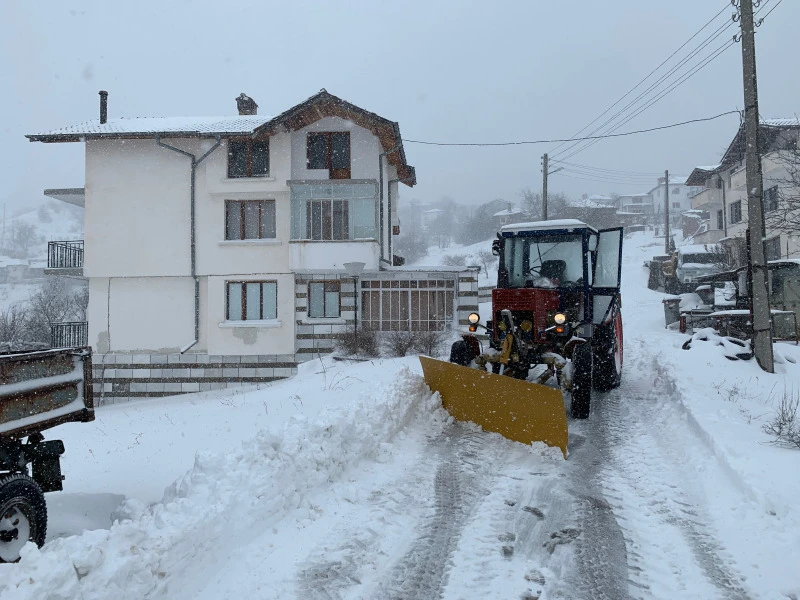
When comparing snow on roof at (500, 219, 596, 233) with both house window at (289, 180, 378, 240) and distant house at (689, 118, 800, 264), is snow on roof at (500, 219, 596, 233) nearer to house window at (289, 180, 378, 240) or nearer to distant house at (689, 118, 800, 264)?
house window at (289, 180, 378, 240)

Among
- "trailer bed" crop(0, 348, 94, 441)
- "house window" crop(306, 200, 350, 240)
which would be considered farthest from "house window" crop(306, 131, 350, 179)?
"trailer bed" crop(0, 348, 94, 441)

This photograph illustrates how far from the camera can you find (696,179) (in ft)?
135

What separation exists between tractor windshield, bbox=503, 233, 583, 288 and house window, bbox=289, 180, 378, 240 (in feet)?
34.5

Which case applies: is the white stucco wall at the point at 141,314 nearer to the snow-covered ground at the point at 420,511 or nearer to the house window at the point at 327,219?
the house window at the point at 327,219

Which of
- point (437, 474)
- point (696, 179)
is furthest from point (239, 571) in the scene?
point (696, 179)

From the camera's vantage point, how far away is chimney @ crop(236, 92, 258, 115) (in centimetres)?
2400

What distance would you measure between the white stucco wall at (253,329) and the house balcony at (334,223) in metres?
1.25

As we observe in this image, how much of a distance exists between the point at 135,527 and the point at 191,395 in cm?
1752

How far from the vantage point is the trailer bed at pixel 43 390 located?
3.95 m

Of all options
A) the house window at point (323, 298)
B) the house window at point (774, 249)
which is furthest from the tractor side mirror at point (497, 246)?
the house window at point (774, 249)

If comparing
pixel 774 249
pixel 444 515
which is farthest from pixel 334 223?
pixel 774 249

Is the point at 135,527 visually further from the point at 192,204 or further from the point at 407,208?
the point at 407,208

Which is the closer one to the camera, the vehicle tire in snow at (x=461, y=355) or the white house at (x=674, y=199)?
the vehicle tire in snow at (x=461, y=355)

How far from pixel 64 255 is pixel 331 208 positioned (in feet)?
34.0
